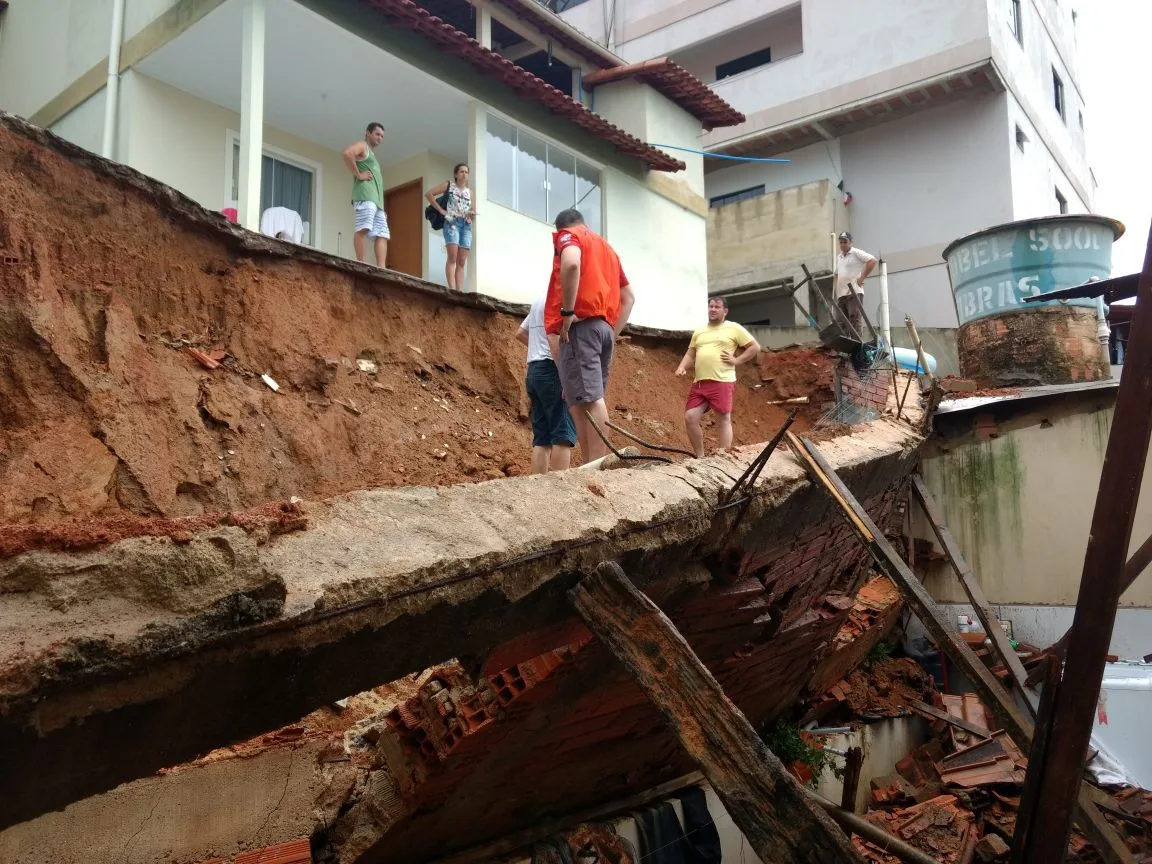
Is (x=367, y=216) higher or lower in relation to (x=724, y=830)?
higher

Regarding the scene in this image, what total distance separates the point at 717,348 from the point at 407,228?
5924 millimetres

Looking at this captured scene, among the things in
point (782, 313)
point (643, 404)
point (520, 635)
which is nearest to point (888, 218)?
point (782, 313)

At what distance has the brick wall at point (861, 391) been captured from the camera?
9.69m

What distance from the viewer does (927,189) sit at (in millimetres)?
17500

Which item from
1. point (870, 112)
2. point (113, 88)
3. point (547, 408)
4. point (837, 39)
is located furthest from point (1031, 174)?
point (113, 88)

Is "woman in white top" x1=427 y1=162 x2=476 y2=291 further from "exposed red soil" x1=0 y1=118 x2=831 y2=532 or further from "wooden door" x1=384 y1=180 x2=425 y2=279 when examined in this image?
"wooden door" x1=384 y1=180 x2=425 y2=279

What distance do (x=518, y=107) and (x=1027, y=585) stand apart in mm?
8037

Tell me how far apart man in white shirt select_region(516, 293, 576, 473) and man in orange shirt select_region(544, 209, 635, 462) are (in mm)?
182

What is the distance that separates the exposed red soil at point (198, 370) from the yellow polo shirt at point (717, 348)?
2.04m

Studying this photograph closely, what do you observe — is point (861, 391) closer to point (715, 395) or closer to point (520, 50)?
point (715, 395)

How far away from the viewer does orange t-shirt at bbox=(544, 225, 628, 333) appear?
487 centimetres

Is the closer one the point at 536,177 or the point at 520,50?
the point at 536,177

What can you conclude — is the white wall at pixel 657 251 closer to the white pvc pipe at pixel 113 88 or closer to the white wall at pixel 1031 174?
the white pvc pipe at pixel 113 88

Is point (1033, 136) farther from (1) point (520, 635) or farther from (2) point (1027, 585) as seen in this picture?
(1) point (520, 635)
